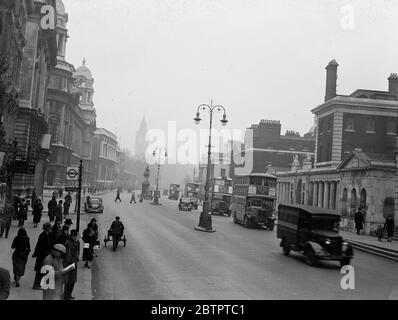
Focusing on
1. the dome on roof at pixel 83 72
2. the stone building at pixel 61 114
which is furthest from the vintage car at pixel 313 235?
the dome on roof at pixel 83 72

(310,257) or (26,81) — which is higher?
(26,81)

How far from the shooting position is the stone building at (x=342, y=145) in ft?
126

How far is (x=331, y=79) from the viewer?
Result: 55.0 m

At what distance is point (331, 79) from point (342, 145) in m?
8.96

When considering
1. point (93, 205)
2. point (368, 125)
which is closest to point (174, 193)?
point (368, 125)

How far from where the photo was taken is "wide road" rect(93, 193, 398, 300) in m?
12.3

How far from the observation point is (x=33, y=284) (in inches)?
469

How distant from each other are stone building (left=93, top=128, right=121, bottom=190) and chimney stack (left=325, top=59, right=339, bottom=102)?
245 feet

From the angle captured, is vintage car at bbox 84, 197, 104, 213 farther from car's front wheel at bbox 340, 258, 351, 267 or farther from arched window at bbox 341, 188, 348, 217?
car's front wheel at bbox 340, 258, 351, 267

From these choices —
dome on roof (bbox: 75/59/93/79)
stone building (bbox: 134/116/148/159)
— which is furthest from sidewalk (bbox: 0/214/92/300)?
stone building (bbox: 134/116/148/159)

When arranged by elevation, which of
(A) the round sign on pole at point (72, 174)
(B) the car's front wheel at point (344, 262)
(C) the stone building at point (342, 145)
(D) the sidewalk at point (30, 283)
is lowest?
(D) the sidewalk at point (30, 283)

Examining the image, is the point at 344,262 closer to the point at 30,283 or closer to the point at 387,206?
the point at 30,283

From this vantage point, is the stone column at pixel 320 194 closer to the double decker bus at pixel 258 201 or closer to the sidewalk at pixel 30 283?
the double decker bus at pixel 258 201
